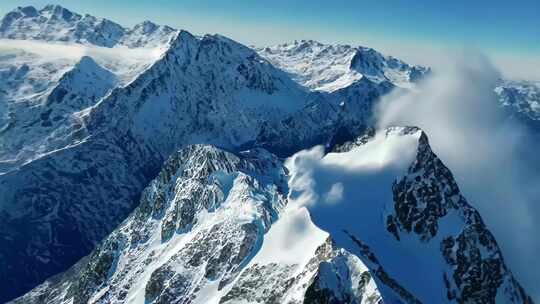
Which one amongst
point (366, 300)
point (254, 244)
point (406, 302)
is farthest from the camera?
point (254, 244)

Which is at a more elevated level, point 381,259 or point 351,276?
point 351,276

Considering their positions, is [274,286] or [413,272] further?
[413,272]

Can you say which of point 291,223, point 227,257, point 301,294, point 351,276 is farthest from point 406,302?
point 227,257

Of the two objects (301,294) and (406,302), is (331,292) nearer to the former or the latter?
(301,294)

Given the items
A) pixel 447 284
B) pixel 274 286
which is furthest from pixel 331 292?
pixel 447 284

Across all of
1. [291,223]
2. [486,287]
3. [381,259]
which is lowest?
[486,287]

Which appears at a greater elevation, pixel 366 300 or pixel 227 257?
pixel 366 300

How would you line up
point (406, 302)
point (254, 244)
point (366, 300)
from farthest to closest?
point (254, 244)
point (406, 302)
point (366, 300)

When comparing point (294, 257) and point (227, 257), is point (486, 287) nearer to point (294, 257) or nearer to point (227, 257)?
point (294, 257)
